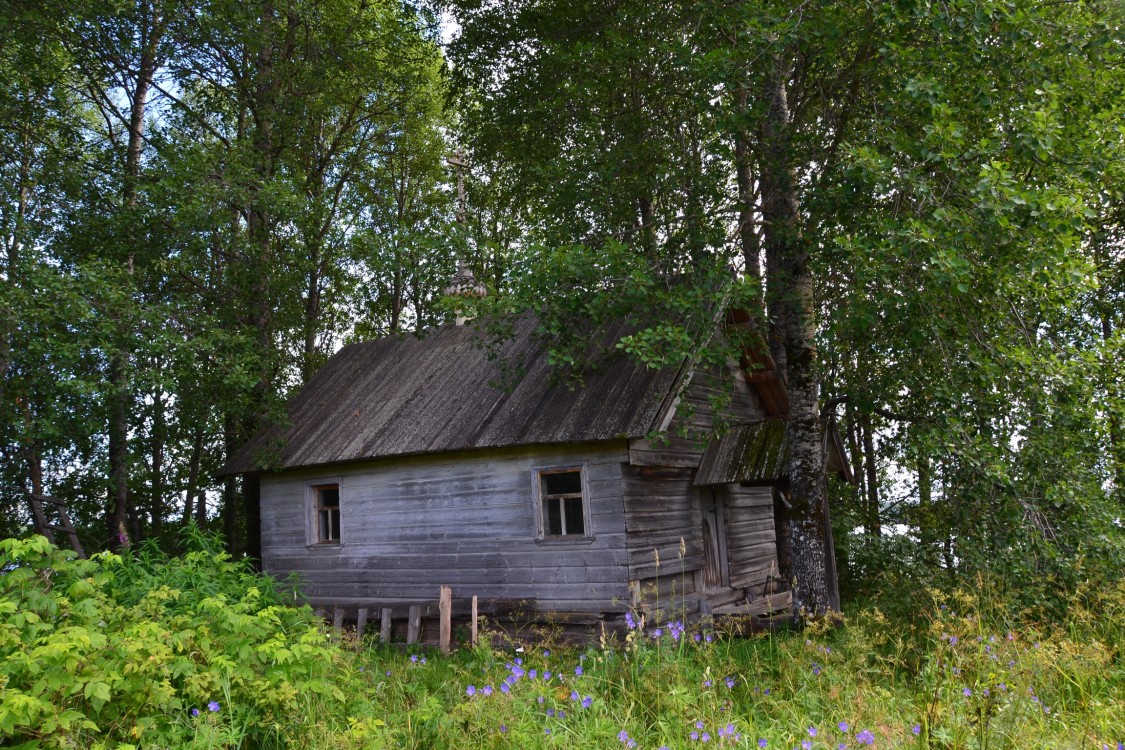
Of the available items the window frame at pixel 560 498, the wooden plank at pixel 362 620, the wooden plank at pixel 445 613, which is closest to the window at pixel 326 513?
the wooden plank at pixel 362 620

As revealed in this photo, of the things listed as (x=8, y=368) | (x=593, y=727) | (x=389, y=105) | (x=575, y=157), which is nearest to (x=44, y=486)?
(x=8, y=368)

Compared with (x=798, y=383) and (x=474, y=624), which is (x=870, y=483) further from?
(x=474, y=624)

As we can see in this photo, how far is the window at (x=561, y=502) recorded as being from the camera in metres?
12.3

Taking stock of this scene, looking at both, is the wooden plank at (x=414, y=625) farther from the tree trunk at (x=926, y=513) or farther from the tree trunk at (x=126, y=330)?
the tree trunk at (x=926, y=513)

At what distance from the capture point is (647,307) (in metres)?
10.4

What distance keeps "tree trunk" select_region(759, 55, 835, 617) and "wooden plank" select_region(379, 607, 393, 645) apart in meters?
6.57

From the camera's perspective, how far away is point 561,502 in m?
12.4

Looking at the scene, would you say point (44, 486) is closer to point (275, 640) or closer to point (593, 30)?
point (593, 30)

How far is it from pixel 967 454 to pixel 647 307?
422 cm

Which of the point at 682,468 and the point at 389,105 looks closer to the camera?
the point at 682,468

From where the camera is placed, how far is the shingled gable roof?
1205 centimetres

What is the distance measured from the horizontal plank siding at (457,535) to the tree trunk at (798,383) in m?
2.47

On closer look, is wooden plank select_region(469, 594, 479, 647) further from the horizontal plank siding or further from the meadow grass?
the meadow grass

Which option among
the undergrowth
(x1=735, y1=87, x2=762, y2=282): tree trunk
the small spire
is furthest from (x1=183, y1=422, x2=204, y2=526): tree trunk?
the undergrowth
